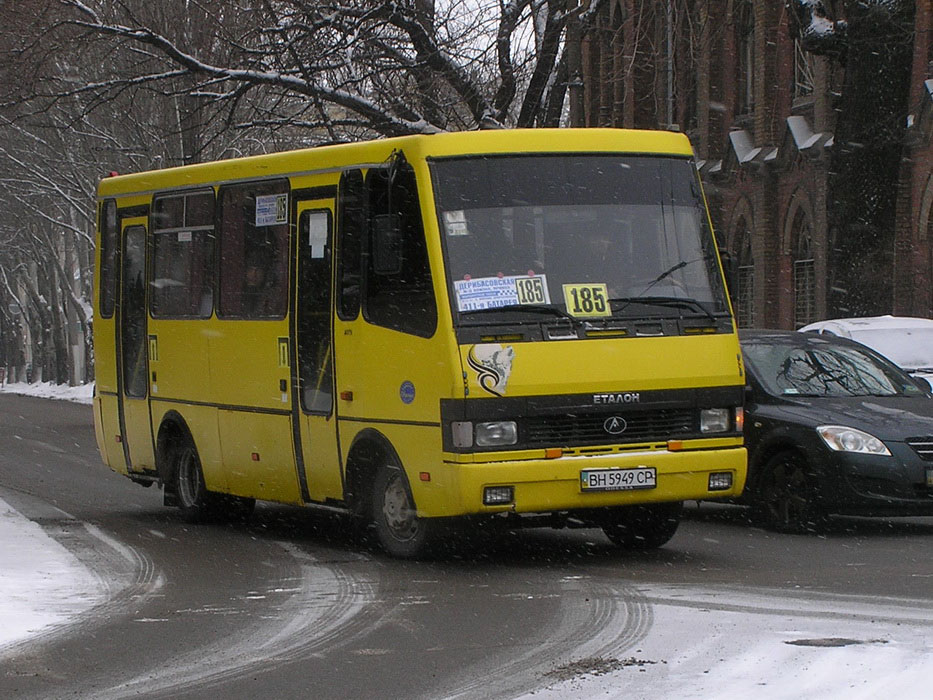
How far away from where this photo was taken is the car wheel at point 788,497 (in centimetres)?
1298

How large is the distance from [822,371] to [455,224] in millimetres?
4060

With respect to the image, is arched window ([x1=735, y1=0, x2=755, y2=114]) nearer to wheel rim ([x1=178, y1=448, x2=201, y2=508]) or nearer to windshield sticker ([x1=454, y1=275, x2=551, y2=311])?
wheel rim ([x1=178, y1=448, x2=201, y2=508])

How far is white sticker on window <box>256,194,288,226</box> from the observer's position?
13.0 m

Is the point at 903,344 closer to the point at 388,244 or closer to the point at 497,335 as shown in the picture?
the point at 497,335

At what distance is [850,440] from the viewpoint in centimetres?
1280

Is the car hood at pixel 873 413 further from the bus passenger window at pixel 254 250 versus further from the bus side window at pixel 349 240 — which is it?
the bus passenger window at pixel 254 250

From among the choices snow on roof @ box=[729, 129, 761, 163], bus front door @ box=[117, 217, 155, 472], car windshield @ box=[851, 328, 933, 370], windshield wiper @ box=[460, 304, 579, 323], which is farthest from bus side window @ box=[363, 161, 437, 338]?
snow on roof @ box=[729, 129, 761, 163]

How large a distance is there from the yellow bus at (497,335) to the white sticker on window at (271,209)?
0.02 meters

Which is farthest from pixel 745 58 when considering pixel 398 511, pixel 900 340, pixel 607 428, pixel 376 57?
pixel 607 428

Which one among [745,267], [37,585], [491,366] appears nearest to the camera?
[37,585]

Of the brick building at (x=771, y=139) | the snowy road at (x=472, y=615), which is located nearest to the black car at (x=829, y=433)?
the snowy road at (x=472, y=615)

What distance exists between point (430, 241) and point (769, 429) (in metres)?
3.51

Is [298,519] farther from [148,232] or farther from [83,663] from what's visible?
[83,663]

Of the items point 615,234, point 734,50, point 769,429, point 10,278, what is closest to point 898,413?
point 769,429
